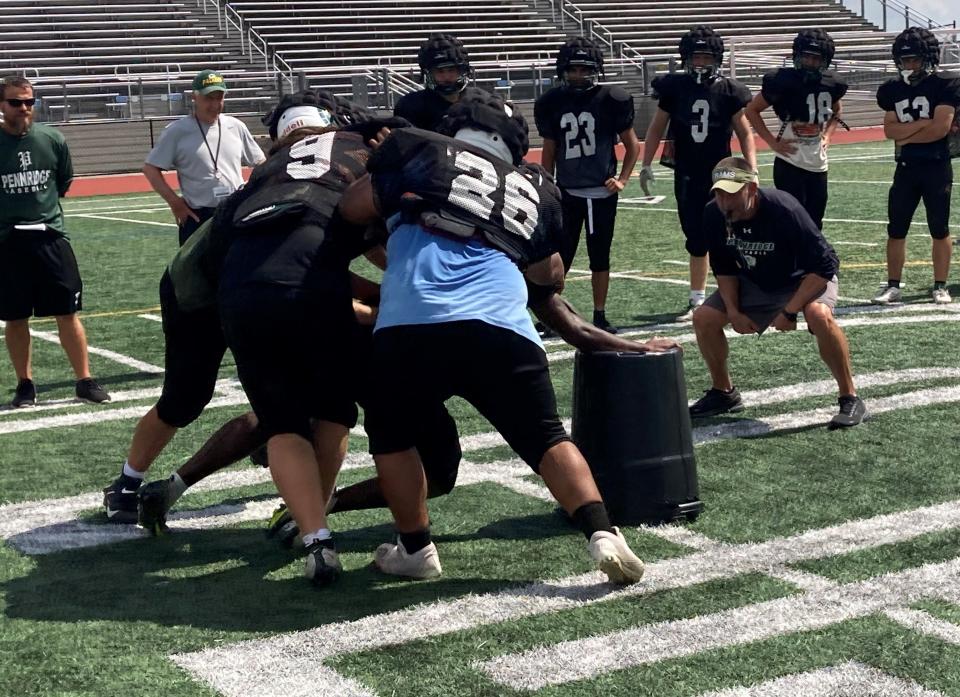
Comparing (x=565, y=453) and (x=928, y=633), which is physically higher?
(x=565, y=453)

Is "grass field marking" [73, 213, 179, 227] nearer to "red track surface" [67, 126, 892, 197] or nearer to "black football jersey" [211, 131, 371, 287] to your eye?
"red track surface" [67, 126, 892, 197]

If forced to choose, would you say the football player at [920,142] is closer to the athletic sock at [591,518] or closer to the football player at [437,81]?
the football player at [437,81]

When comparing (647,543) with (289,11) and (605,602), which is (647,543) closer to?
(605,602)

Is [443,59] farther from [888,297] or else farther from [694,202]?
[888,297]

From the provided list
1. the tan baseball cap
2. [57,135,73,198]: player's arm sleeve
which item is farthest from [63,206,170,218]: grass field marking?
the tan baseball cap

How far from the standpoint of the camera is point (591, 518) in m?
4.34

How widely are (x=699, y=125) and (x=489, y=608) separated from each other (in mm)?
6017

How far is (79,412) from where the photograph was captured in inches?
298

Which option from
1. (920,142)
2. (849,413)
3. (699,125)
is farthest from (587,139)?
(849,413)

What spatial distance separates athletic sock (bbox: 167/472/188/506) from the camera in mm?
5188

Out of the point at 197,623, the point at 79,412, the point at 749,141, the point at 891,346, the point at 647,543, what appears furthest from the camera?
the point at 749,141

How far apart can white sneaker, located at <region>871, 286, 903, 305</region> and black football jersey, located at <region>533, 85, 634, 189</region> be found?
1998 mm

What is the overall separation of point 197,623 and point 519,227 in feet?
4.92

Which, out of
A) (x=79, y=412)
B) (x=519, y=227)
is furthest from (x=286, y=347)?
(x=79, y=412)
